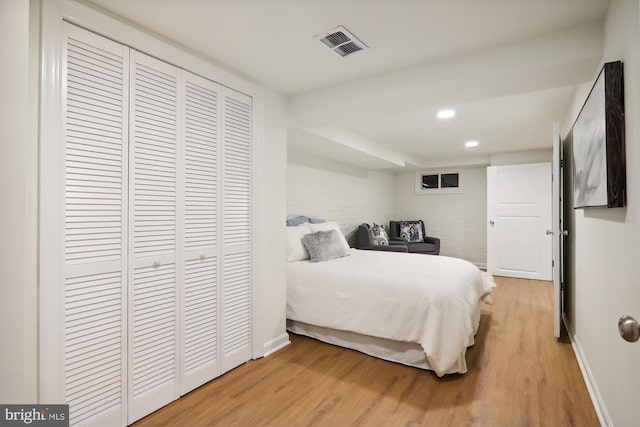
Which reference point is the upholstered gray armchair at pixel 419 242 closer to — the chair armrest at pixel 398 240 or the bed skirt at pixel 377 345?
the chair armrest at pixel 398 240

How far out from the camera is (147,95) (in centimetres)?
198

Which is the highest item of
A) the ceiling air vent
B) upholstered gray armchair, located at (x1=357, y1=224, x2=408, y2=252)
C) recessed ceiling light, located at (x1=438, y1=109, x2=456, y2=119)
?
recessed ceiling light, located at (x1=438, y1=109, x2=456, y2=119)

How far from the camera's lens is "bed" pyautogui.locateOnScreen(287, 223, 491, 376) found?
239 centimetres

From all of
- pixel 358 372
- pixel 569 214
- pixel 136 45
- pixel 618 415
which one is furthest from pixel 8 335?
pixel 569 214

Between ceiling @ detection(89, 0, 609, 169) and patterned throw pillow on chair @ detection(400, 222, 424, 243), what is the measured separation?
355 centimetres

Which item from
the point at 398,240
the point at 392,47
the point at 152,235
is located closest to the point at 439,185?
the point at 398,240

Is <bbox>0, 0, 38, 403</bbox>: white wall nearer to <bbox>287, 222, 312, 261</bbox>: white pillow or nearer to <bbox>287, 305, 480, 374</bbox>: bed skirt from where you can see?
<bbox>287, 305, 480, 374</bbox>: bed skirt

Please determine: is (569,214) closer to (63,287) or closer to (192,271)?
(192,271)

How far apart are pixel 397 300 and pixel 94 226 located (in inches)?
83.0

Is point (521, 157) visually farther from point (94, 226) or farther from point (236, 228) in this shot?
point (94, 226)

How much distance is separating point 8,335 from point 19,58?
91 cm

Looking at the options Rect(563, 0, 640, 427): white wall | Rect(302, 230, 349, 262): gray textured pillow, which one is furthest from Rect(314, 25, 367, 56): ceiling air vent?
Rect(302, 230, 349, 262): gray textured pillow

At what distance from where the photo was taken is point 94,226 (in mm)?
1730

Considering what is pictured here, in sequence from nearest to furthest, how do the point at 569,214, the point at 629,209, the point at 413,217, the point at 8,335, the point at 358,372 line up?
the point at 8,335 < the point at 629,209 < the point at 358,372 < the point at 569,214 < the point at 413,217
